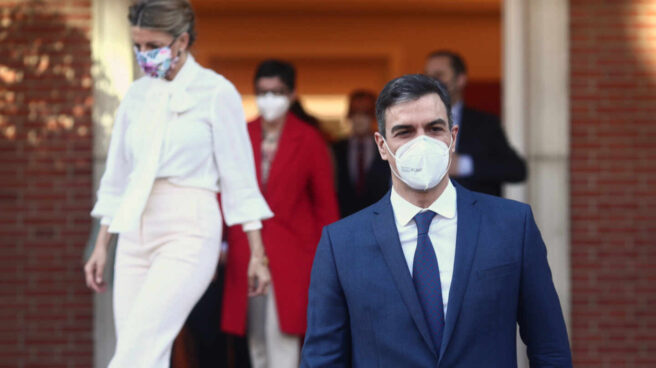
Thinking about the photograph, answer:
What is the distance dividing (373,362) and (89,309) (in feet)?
14.0

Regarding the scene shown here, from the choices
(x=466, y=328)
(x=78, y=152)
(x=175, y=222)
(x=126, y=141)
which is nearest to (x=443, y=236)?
(x=466, y=328)

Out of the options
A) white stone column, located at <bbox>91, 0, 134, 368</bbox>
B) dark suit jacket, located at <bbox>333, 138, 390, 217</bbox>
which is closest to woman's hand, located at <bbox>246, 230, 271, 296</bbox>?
dark suit jacket, located at <bbox>333, 138, 390, 217</bbox>

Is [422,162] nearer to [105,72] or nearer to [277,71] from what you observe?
[277,71]

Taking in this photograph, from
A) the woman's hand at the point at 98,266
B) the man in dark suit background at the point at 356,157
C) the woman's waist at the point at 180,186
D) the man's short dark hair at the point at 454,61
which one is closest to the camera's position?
the woman's waist at the point at 180,186

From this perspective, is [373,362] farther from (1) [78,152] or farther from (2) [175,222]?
(1) [78,152]

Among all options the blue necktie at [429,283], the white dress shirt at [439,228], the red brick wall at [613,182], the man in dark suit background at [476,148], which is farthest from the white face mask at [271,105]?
the blue necktie at [429,283]

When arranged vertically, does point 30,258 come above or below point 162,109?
below

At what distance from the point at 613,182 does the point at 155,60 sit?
141 inches

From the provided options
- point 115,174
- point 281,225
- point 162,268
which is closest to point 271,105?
point 281,225

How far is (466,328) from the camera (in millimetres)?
3059

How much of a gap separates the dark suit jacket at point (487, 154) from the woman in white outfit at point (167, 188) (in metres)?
1.58

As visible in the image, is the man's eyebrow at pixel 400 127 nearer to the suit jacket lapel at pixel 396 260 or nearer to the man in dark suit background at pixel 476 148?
the suit jacket lapel at pixel 396 260

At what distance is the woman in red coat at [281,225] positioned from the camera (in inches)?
238

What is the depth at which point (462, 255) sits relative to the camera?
3111 millimetres
